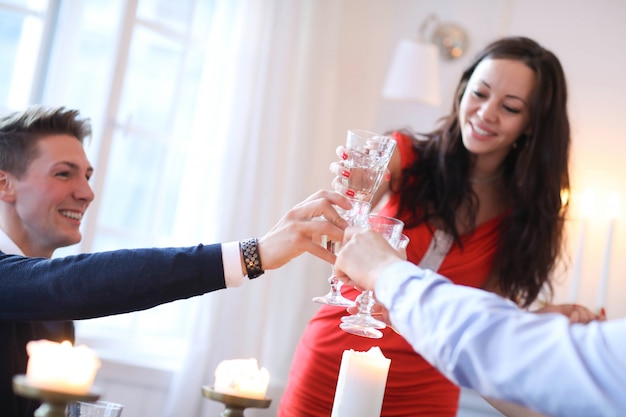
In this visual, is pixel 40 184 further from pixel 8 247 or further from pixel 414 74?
pixel 414 74

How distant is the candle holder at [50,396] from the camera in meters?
0.79

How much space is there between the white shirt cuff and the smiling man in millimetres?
566

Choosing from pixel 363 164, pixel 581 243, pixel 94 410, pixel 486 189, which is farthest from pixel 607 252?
pixel 94 410

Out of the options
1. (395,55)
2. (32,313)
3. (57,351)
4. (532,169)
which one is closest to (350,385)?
(57,351)

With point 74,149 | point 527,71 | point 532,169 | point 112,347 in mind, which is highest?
point 527,71

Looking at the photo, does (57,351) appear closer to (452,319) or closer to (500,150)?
(452,319)

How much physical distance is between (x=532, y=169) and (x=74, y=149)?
138cm

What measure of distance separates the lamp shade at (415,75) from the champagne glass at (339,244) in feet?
7.33

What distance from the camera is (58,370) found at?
813 mm

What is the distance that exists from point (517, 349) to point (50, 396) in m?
0.55

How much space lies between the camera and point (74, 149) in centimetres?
189

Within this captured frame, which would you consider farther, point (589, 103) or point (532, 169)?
point (589, 103)

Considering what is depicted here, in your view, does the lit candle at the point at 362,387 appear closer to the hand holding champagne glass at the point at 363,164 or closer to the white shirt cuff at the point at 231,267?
the white shirt cuff at the point at 231,267

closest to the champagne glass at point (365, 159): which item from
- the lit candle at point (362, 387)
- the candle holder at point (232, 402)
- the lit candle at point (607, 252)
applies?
the lit candle at point (362, 387)
